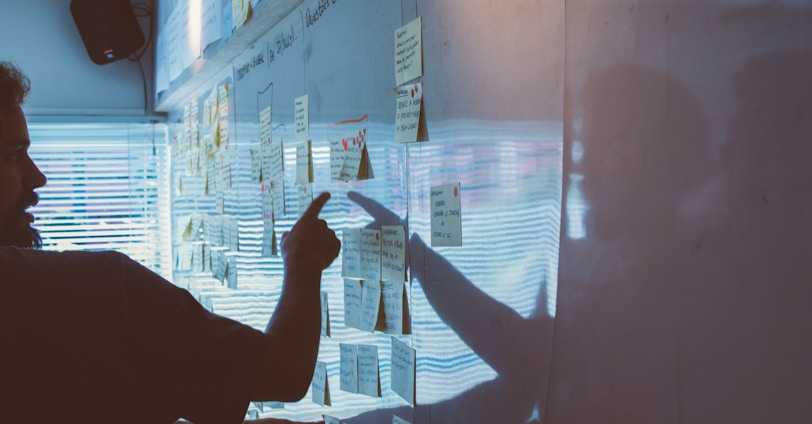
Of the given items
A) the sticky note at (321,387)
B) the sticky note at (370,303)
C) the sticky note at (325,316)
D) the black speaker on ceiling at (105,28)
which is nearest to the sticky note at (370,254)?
the sticky note at (370,303)

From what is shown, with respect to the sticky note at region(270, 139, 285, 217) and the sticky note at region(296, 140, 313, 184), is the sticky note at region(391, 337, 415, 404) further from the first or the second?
the sticky note at region(270, 139, 285, 217)

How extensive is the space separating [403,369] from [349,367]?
0.79 feet

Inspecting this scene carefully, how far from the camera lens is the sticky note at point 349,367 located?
143 centimetres

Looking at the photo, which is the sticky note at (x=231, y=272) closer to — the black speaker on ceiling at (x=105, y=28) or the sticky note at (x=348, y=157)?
the sticky note at (x=348, y=157)

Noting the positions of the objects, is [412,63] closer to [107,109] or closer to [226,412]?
[226,412]

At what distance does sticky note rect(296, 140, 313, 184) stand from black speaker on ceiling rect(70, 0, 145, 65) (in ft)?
6.97

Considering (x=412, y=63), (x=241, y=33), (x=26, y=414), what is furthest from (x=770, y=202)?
(x=241, y=33)

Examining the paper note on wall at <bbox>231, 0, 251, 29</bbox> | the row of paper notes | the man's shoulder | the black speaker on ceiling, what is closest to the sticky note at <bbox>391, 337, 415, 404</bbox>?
the row of paper notes

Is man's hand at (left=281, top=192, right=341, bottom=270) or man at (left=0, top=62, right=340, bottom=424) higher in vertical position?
man's hand at (left=281, top=192, right=341, bottom=270)

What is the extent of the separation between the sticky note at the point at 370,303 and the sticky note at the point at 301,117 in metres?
0.42

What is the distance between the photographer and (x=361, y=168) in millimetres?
1366

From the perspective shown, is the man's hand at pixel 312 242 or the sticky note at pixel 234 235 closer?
the man's hand at pixel 312 242

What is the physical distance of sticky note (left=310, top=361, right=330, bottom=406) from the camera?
160 cm

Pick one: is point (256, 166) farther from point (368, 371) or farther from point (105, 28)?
point (105, 28)
